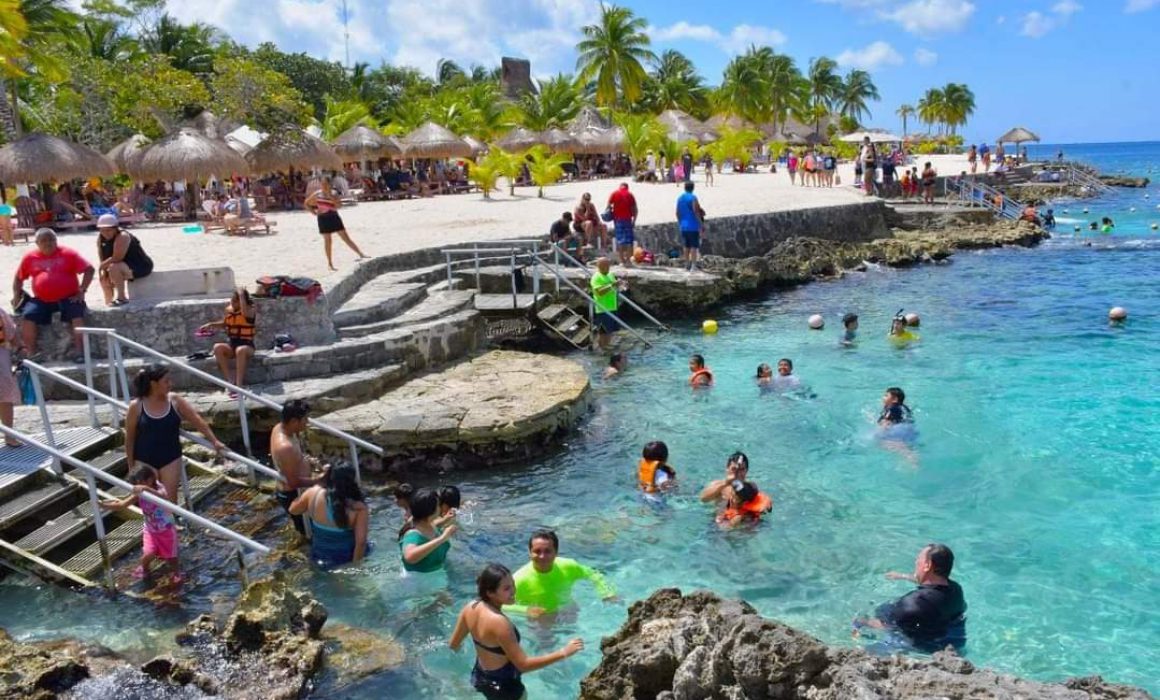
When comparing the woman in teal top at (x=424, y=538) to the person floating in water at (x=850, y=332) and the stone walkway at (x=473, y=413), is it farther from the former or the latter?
the person floating in water at (x=850, y=332)

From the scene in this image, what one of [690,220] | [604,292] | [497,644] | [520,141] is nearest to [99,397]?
[497,644]

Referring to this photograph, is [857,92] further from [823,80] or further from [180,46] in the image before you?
[180,46]

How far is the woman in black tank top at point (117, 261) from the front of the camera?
10891 millimetres

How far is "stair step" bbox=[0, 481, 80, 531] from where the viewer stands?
7156mm

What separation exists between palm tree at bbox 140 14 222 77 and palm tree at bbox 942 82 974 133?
298ft

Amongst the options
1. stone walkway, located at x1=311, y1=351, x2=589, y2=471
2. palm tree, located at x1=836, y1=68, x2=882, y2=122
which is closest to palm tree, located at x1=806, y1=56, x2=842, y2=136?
palm tree, located at x1=836, y1=68, x2=882, y2=122

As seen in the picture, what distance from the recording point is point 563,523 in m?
8.92

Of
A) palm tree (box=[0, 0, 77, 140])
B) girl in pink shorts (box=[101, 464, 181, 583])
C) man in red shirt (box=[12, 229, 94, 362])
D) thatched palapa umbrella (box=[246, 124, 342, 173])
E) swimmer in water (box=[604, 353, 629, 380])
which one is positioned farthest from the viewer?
thatched palapa umbrella (box=[246, 124, 342, 173])

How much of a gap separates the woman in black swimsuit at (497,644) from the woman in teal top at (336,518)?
2.57m

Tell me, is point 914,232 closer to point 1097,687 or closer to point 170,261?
point 170,261

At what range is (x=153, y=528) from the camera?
7164 millimetres

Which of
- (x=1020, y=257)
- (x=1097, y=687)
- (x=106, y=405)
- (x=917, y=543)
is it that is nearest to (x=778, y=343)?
(x=917, y=543)

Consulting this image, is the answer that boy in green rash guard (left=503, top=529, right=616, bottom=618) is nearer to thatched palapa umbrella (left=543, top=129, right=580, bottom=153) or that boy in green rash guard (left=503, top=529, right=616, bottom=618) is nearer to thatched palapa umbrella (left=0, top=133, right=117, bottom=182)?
thatched palapa umbrella (left=0, top=133, right=117, bottom=182)

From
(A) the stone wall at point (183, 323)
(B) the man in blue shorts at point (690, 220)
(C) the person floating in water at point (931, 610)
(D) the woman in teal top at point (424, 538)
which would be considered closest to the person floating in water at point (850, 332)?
(B) the man in blue shorts at point (690, 220)
